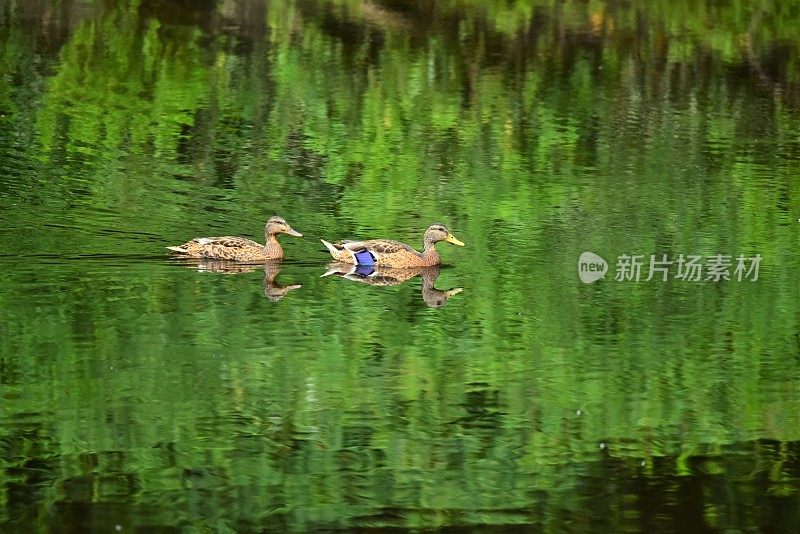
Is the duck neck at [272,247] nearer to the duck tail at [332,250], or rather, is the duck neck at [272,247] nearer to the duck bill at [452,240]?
the duck tail at [332,250]

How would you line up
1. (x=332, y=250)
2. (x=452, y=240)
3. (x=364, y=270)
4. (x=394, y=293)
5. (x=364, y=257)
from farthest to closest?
(x=452, y=240) < (x=332, y=250) < (x=364, y=257) < (x=364, y=270) < (x=394, y=293)

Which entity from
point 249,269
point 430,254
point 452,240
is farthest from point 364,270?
point 452,240

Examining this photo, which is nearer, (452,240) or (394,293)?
(394,293)

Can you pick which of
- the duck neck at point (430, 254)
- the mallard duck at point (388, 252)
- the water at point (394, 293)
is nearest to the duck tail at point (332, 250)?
the mallard duck at point (388, 252)

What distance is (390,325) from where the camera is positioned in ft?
28.6

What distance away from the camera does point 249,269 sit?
10117mm

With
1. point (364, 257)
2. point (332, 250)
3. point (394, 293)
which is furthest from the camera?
point (332, 250)

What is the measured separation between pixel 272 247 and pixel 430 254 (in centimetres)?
105

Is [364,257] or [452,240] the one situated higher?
[452,240]

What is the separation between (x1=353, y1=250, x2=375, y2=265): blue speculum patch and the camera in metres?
10.1

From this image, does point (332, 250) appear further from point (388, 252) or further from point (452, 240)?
point (452, 240)

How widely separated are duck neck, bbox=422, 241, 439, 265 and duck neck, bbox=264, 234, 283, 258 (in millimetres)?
959

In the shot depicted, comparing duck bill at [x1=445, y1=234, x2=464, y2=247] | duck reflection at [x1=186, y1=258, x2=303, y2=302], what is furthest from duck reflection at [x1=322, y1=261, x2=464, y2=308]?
duck reflection at [x1=186, y1=258, x2=303, y2=302]

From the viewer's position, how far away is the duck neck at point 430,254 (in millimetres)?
10430
